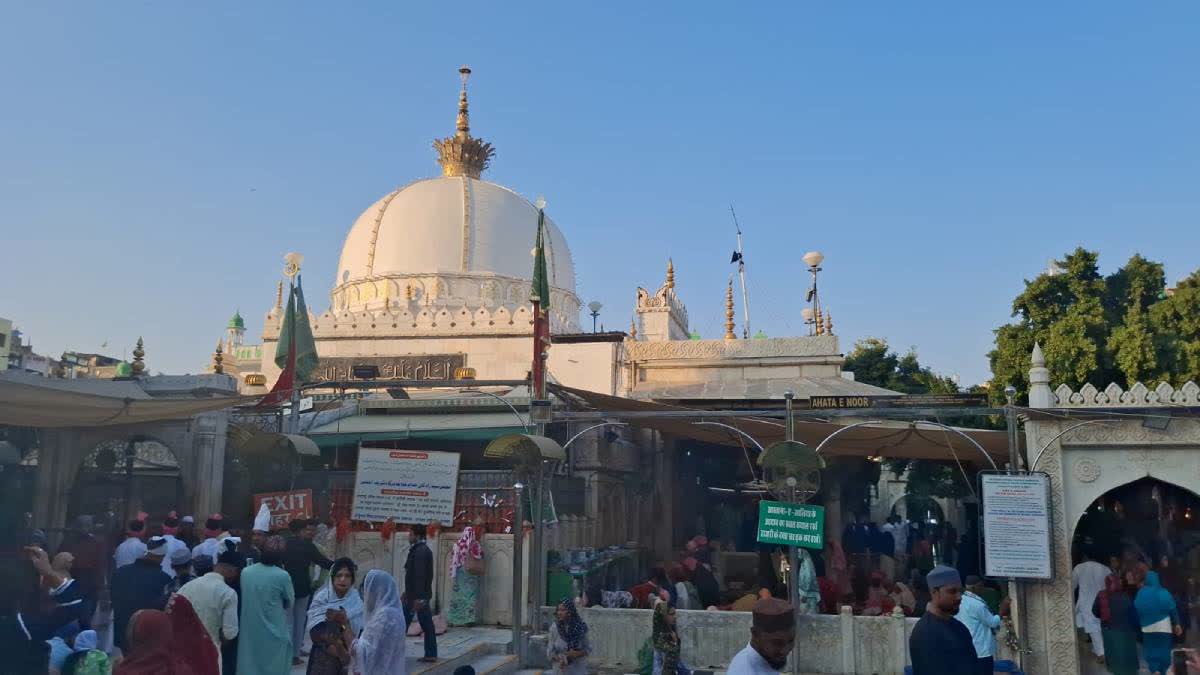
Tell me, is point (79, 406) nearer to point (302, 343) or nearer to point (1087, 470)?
point (302, 343)

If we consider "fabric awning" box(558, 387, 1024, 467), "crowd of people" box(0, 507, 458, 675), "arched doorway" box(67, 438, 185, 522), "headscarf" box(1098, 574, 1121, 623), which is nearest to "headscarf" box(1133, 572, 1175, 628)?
"headscarf" box(1098, 574, 1121, 623)

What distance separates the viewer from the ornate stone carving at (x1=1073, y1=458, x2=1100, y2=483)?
10625mm

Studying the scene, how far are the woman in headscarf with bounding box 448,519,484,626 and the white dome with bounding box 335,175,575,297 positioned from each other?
51.3ft

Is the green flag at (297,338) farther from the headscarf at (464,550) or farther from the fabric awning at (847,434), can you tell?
the fabric awning at (847,434)

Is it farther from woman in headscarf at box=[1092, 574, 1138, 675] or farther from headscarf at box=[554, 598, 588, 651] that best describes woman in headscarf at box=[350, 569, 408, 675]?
woman in headscarf at box=[1092, 574, 1138, 675]

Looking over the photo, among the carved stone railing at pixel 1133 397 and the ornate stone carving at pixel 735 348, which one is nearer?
the carved stone railing at pixel 1133 397

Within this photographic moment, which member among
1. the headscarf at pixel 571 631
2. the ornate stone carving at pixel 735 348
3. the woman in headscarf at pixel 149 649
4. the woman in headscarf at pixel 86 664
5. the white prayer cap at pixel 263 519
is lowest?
the headscarf at pixel 571 631

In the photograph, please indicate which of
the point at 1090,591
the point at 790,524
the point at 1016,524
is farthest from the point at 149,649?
the point at 1090,591

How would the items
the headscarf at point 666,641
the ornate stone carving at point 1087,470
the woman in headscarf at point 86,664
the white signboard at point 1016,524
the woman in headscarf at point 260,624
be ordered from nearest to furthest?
the woman in headscarf at point 86,664 → the woman in headscarf at point 260,624 → the headscarf at point 666,641 → the white signboard at point 1016,524 → the ornate stone carving at point 1087,470

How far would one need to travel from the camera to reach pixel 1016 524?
10.2m

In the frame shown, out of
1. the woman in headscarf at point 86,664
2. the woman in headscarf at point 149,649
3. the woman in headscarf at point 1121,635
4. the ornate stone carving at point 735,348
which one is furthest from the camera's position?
the ornate stone carving at point 735,348

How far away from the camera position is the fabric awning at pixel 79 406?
1047 centimetres

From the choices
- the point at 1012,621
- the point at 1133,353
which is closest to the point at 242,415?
the point at 1012,621

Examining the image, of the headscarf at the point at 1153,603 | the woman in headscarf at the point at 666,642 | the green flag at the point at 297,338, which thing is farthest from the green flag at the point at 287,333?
the headscarf at the point at 1153,603
